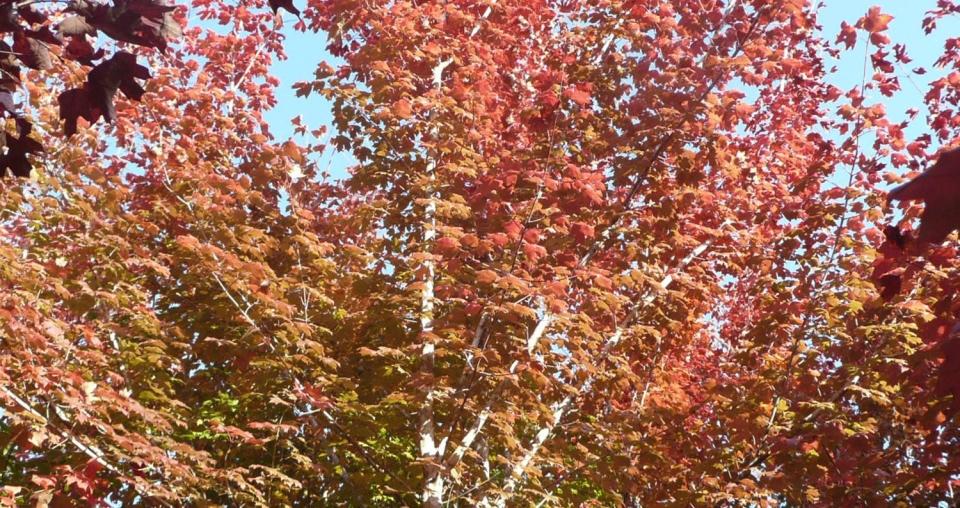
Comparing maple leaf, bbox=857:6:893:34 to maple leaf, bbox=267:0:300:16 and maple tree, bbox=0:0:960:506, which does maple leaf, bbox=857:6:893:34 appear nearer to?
maple tree, bbox=0:0:960:506

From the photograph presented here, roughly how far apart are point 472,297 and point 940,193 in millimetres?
5394

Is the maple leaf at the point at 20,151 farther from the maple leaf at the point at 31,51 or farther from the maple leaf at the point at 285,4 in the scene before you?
the maple leaf at the point at 285,4

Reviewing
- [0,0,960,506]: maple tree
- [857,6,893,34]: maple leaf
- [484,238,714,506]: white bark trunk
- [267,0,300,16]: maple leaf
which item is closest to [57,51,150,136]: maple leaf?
[267,0,300,16]: maple leaf

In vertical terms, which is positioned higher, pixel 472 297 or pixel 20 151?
pixel 472 297

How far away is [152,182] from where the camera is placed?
28.4ft

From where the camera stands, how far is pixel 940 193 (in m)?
1.14

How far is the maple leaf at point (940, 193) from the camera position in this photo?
3.71 ft

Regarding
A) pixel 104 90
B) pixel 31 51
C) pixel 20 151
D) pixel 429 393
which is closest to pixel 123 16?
pixel 104 90

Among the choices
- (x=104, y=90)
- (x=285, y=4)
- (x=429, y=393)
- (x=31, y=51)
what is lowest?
(x=104, y=90)

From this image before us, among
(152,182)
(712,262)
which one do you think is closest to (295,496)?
(152,182)

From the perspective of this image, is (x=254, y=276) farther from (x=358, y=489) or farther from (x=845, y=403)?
(x=845, y=403)

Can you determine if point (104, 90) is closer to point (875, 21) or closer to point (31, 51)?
point (31, 51)

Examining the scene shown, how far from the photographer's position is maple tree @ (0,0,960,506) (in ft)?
20.2

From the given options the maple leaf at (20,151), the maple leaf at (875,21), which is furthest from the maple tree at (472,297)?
the maple leaf at (20,151)
